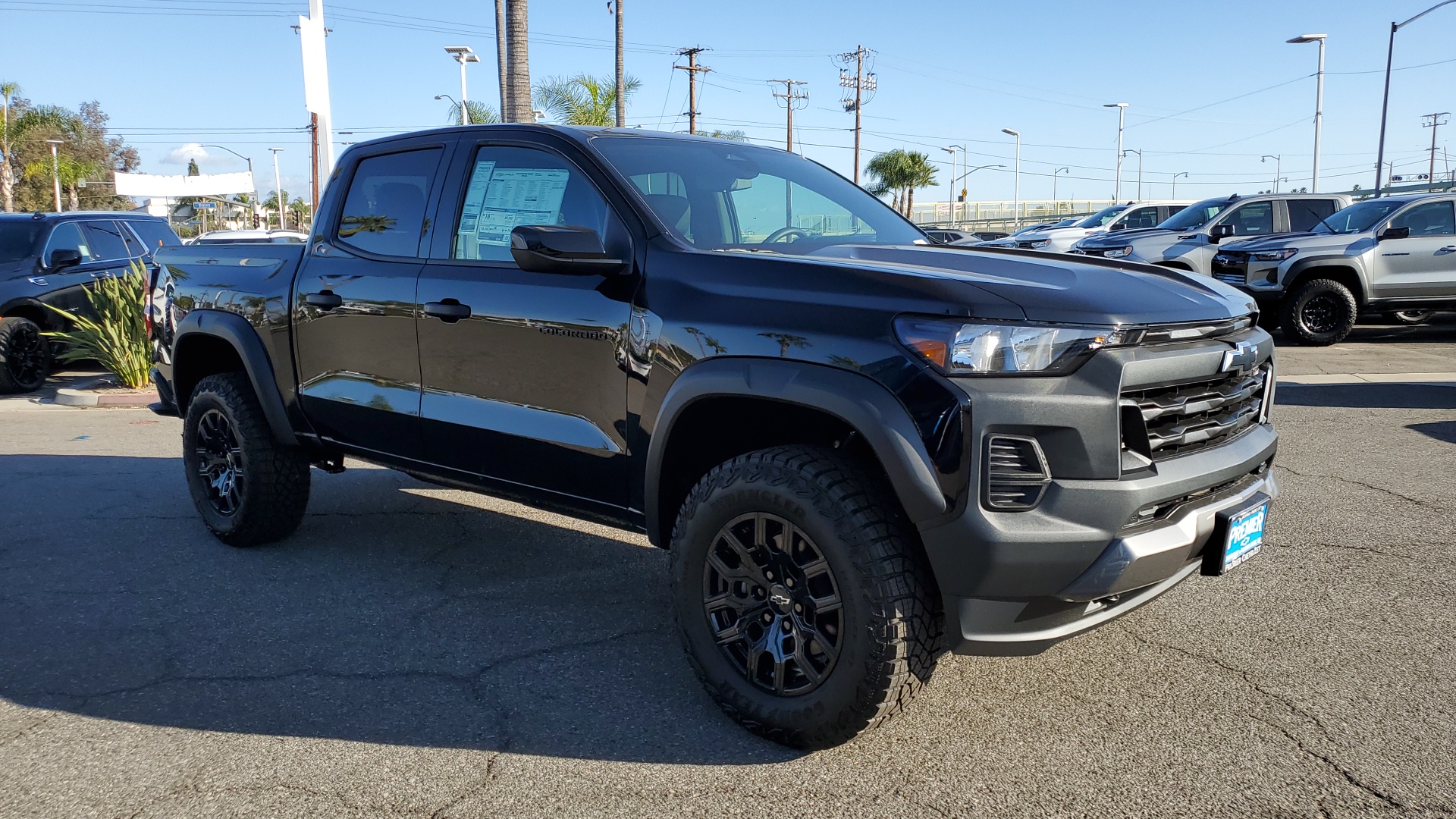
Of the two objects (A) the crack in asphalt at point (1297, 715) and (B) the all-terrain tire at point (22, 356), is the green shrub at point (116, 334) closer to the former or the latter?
(B) the all-terrain tire at point (22, 356)

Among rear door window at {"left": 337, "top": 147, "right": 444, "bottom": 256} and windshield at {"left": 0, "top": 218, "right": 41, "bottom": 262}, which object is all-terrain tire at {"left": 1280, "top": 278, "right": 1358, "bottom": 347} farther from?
windshield at {"left": 0, "top": 218, "right": 41, "bottom": 262}

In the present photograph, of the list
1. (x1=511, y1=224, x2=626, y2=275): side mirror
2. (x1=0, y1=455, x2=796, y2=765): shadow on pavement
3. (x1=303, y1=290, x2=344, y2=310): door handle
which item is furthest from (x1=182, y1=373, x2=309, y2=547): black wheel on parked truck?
(x1=511, y1=224, x2=626, y2=275): side mirror

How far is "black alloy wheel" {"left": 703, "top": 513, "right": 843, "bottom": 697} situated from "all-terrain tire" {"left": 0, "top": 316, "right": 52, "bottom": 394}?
10.4m

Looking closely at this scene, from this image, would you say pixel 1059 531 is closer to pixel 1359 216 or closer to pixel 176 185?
pixel 1359 216

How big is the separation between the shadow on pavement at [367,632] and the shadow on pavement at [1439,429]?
5773 mm

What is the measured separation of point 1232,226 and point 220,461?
1322 cm

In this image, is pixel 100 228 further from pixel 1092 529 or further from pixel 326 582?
pixel 1092 529

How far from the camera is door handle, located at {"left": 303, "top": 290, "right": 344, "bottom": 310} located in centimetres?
445

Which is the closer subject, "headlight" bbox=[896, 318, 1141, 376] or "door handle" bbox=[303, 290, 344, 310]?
"headlight" bbox=[896, 318, 1141, 376]

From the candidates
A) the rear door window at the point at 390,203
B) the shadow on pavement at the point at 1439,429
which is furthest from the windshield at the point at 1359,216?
the rear door window at the point at 390,203

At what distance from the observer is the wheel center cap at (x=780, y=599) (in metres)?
3.02

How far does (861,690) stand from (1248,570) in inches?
103

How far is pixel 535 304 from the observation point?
366 centimetres

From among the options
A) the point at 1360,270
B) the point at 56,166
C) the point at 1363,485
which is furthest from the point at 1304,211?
the point at 56,166
